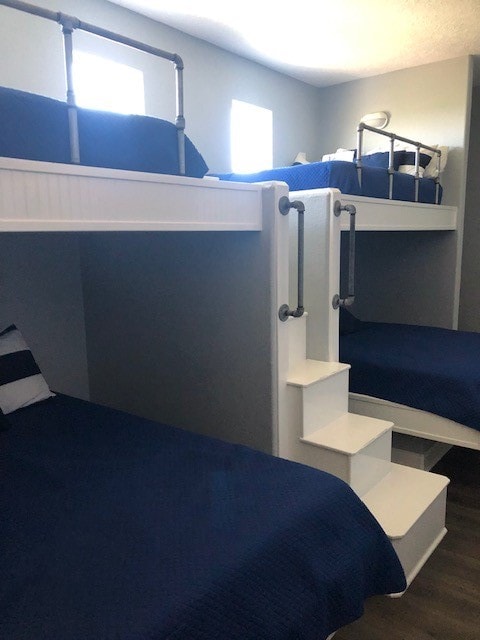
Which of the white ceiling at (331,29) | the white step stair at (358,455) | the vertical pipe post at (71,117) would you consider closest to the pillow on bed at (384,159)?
the white ceiling at (331,29)

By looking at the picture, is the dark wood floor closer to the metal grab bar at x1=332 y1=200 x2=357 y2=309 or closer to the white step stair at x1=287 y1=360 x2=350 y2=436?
the white step stair at x1=287 y1=360 x2=350 y2=436

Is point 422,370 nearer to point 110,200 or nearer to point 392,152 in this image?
point 392,152

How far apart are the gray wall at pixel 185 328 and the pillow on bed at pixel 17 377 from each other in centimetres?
50

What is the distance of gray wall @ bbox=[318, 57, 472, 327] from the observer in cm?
354

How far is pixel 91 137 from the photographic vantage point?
1.38 meters

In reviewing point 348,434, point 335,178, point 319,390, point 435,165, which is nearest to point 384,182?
point 335,178

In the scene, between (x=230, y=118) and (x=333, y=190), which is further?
(x=230, y=118)

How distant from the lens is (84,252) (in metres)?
2.61

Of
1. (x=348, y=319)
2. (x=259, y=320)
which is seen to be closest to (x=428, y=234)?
(x=348, y=319)

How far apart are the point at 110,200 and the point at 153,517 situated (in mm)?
827

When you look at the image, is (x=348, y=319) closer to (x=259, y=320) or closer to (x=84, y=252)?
(x=259, y=320)

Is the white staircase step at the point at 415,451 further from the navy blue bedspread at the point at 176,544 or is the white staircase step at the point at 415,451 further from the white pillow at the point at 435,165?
the white pillow at the point at 435,165

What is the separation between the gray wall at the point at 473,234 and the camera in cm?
420

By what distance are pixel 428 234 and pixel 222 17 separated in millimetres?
2020
